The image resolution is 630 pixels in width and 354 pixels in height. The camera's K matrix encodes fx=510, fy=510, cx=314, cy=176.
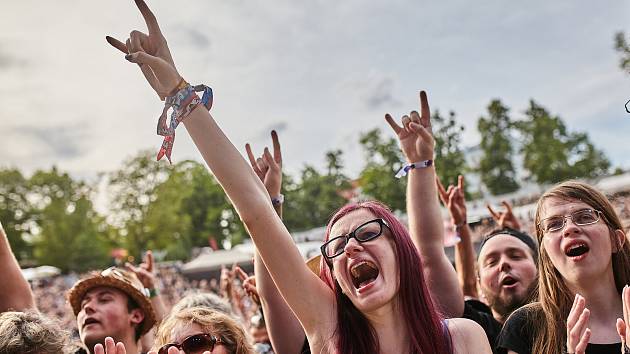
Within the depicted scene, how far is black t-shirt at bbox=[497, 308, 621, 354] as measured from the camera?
2051mm

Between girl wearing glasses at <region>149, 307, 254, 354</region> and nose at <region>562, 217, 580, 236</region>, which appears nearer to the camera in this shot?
nose at <region>562, 217, 580, 236</region>

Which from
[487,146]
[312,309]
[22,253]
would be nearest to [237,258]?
[312,309]

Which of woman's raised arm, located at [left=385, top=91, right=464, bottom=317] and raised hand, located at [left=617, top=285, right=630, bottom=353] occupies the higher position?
woman's raised arm, located at [left=385, top=91, right=464, bottom=317]

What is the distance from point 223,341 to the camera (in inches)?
104

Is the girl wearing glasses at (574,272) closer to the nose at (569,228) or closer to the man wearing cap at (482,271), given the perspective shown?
the nose at (569,228)

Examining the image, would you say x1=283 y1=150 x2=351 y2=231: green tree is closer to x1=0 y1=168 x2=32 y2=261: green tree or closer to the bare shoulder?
x1=0 y1=168 x2=32 y2=261: green tree

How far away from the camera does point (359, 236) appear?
2.04m

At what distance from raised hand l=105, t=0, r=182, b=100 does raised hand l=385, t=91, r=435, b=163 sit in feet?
4.40

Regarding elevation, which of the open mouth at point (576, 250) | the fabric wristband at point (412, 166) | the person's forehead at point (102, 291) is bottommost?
the open mouth at point (576, 250)

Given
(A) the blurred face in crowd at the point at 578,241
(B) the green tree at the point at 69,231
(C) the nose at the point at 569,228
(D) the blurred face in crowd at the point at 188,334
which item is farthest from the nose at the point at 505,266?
(B) the green tree at the point at 69,231

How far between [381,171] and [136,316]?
85.1 ft

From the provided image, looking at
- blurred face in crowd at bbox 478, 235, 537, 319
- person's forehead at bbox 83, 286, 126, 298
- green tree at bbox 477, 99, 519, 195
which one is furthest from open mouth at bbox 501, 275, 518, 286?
green tree at bbox 477, 99, 519, 195

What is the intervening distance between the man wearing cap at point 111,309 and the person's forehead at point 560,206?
8.18 feet

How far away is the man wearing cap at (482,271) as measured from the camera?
2.59 m
